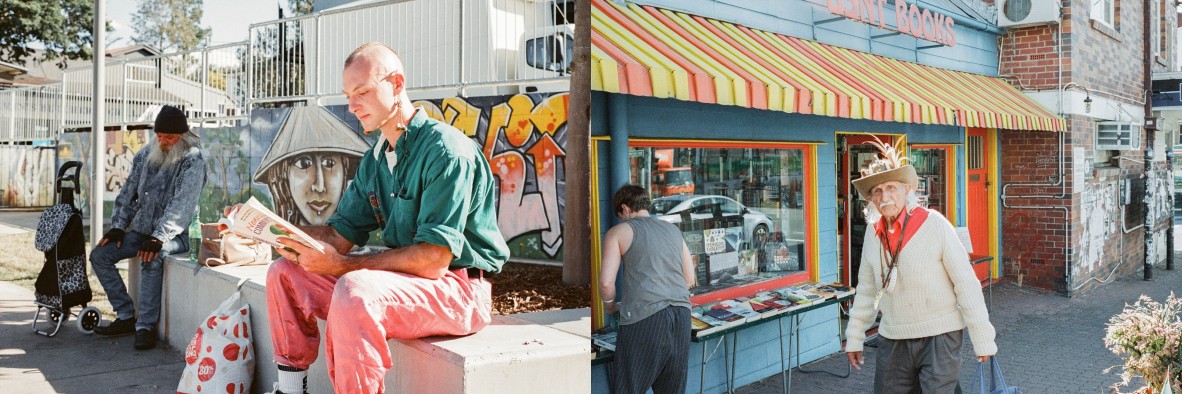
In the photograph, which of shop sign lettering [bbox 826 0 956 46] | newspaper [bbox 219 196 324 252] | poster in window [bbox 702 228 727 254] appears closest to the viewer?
newspaper [bbox 219 196 324 252]

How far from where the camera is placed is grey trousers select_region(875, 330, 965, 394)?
9.77 ft

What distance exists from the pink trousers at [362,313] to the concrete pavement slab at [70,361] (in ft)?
1.87

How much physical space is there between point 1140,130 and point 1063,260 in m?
1.05

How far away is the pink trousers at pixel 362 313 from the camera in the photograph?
1.82 metres

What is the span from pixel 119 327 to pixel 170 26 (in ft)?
4.03

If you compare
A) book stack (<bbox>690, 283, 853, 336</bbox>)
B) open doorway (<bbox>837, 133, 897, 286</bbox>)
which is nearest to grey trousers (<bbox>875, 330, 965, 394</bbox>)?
book stack (<bbox>690, 283, 853, 336</bbox>)

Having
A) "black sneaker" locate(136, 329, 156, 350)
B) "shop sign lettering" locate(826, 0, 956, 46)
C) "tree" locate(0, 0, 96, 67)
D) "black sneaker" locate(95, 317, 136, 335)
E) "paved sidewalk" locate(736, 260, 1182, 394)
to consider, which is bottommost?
"paved sidewalk" locate(736, 260, 1182, 394)

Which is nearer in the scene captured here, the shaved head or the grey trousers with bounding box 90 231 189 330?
the shaved head

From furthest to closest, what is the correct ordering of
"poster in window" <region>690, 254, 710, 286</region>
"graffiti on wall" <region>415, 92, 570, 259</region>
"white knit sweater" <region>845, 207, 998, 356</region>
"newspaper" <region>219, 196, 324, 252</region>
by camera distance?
1. "poster in window" <region>690, 254, 710, 286</region>
2. "graffiti on wall" <region>415, 92, 570, 259</region>
3. "white knit sweater" <region>845, 207, 998, 356</region>
4. "newspaper" <region>219, 196, 324, 252</region>

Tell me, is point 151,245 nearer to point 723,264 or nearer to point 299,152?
point 299,152

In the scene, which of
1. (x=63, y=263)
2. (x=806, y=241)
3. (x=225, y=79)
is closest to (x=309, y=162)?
(x=225, y=79)

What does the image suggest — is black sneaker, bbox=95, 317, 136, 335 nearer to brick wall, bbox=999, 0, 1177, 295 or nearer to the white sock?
the white sock

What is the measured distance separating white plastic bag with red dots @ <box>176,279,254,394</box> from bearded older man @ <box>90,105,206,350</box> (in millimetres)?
248

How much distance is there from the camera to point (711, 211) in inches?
153
